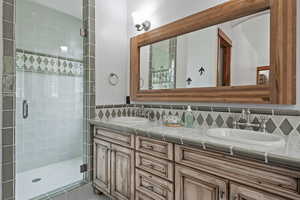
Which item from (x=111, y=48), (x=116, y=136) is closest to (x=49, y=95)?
(x=111, y=48)

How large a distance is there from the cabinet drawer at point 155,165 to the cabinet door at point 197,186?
60 millimetres

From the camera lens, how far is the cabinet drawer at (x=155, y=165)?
3.87 ft

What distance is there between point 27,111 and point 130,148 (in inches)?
65.2

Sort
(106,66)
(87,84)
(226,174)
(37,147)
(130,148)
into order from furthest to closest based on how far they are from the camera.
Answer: (37,147)
(106,66)
(87,84)
(130,148)
(226,174)

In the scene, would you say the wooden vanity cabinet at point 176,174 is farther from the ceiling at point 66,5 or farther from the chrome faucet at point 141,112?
the ceiling at point 66,5

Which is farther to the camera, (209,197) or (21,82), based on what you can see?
(21,82)

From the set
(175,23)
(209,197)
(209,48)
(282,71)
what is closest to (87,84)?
(175,23)

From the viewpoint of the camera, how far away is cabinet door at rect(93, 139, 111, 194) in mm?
1721

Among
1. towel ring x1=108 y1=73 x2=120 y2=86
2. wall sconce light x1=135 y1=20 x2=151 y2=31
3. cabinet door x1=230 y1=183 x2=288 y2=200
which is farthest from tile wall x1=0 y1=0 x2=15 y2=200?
cabinet door x1=230 y1=183 x2=288 y2=200

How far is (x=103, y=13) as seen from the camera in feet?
7.02

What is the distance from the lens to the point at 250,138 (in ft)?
3.89

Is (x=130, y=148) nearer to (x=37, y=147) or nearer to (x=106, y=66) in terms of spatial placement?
(x=106, y=66)

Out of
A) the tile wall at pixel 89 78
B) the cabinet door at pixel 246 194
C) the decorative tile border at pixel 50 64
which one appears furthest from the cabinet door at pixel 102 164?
the cabinet door at pixel 246 194

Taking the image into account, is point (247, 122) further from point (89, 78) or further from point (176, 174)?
point (89, 78)
